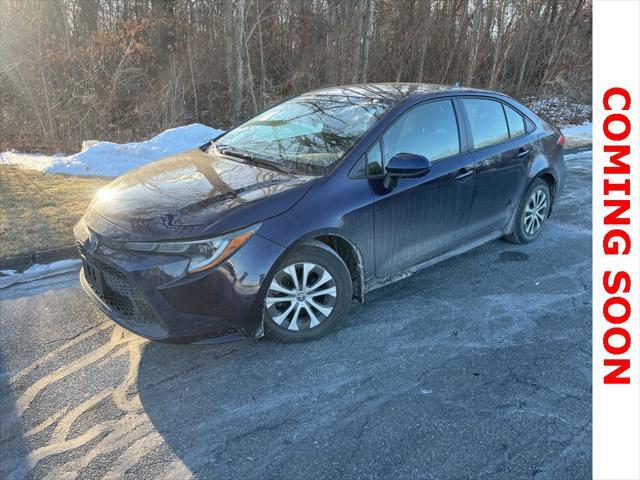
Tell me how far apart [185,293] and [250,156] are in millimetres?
1389

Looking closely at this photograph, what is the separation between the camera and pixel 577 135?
39.7ft

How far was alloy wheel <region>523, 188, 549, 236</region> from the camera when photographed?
5047 millimetres

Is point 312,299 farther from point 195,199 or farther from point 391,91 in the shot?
point 391,91

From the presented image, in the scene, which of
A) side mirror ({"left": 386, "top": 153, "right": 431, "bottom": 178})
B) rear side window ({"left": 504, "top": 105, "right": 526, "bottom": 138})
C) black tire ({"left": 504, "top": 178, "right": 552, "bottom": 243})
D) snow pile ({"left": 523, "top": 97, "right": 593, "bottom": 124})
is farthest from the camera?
snow pile ({"left": 523, "top": 97, "right": 593, "bottom": 124})

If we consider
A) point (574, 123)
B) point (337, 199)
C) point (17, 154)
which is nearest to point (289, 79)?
point (17, 154)

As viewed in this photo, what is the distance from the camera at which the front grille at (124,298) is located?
294 centimetres

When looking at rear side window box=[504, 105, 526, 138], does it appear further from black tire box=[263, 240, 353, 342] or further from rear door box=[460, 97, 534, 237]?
black tire box=[263, 240, 353, 342]

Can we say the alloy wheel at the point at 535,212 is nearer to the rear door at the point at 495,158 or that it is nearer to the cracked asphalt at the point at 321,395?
the rear door at the point at 495,158

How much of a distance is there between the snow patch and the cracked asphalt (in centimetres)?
32

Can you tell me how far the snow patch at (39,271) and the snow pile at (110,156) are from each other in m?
3.11

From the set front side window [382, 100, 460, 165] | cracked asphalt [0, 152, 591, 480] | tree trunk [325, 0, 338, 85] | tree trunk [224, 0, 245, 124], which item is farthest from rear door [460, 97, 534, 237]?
tree trunk [325, 0, 338, 85]

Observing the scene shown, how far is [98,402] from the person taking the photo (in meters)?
2.82

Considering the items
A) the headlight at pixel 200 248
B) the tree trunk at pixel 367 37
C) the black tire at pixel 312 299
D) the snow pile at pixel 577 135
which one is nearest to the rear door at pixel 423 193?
the black tire at pixel 312 299

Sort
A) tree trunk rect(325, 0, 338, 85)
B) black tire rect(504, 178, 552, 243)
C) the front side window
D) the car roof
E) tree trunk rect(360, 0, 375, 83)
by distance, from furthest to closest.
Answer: tree trunk rect(325, 0, 338, 85)
tree trunk rect(360, 0, 375, 83)
black tire rect(504, 178, 552, 243)
the car roof
the front side window
